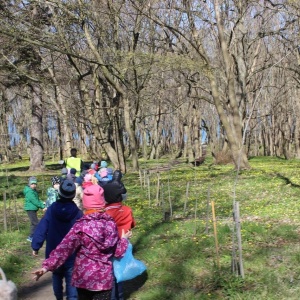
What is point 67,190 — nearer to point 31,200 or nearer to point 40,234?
point 40,234

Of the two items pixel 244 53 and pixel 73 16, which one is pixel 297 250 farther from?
pixel 244 53

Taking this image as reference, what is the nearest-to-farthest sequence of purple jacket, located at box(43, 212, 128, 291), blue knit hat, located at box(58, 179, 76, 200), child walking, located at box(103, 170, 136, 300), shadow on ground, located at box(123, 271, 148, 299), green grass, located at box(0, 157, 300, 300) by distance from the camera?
purple jacket, located at box(43, 212, 128, 291)
blue knit hat, located at box(58, 179, 76, 200)
child walking, located at box(103, 170, 136, 300)
green grass, located at box(0, 157, 300, 300)
shadow on ground, located at box(123, 271, 148, 299)

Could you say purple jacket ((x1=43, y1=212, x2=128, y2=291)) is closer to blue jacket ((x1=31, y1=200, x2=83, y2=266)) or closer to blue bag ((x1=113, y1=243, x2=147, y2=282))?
blue bag ((x1=113, y1=243, x2=147, y2=282))

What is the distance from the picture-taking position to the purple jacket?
13.8 ft

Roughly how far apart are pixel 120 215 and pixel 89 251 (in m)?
1.50

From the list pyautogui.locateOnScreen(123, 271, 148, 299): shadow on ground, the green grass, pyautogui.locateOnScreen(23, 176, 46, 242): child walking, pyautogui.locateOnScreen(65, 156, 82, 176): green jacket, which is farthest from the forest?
pyautogui.locateOnScreen(123, 271, 148, 299): shadow on ground

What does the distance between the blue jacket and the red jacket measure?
0.43m

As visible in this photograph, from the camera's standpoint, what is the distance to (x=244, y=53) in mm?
29094

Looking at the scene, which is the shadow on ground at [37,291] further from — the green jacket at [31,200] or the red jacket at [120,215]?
the green jacket at [31,200]

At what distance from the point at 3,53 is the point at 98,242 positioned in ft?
57.0

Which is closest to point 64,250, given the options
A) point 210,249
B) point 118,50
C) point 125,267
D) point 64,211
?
point 125,267

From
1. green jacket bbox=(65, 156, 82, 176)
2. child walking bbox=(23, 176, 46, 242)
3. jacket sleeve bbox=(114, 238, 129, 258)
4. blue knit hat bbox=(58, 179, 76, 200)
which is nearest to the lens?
jacket sleeve bbox=(114, 238, 129, 258)

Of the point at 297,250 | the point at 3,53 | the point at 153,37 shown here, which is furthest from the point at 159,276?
the point at 153,37

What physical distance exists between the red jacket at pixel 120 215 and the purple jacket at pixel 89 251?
1328 mm
